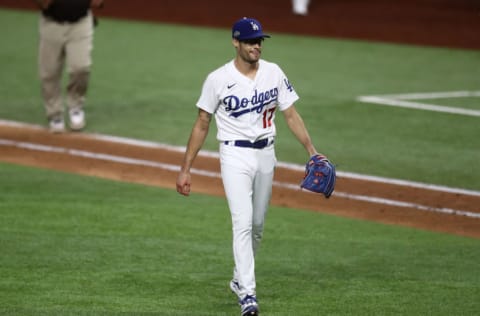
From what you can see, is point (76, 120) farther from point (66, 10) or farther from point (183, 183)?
point (183, 183)

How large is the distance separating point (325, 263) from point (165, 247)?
131 centimetres

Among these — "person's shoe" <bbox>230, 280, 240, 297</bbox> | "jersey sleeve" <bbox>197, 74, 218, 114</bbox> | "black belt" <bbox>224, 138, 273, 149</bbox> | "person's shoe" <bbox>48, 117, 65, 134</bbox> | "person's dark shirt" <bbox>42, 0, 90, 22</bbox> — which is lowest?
"person's shoe" <bbox>48, 117, 65, 134</bbox>

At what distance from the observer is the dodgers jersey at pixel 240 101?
24.2 feet

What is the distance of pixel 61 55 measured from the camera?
13.2 m

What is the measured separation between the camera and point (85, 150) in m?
12.6

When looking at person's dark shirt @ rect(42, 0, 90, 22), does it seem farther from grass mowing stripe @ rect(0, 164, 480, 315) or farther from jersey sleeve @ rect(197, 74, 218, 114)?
jersey sleeve @ rect(197, 74, 218, 114)

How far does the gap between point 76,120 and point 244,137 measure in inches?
253

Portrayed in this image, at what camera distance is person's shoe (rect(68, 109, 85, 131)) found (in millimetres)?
13523

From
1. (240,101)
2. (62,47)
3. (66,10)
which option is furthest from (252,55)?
(62,47)

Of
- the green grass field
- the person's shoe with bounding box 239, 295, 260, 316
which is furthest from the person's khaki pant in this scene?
the person's shoe with bounding box 239, 295, 260, 316

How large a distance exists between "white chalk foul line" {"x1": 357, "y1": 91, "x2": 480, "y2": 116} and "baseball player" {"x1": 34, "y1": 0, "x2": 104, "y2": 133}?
4241 mm

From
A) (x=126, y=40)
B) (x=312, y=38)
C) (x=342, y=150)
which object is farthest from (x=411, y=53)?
(x=342, y=150)

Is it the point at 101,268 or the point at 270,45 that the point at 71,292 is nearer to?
the point at 101,268

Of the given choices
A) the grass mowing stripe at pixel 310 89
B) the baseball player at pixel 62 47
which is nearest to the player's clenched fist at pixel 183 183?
the grass mowing stripe at pixel 310 89
